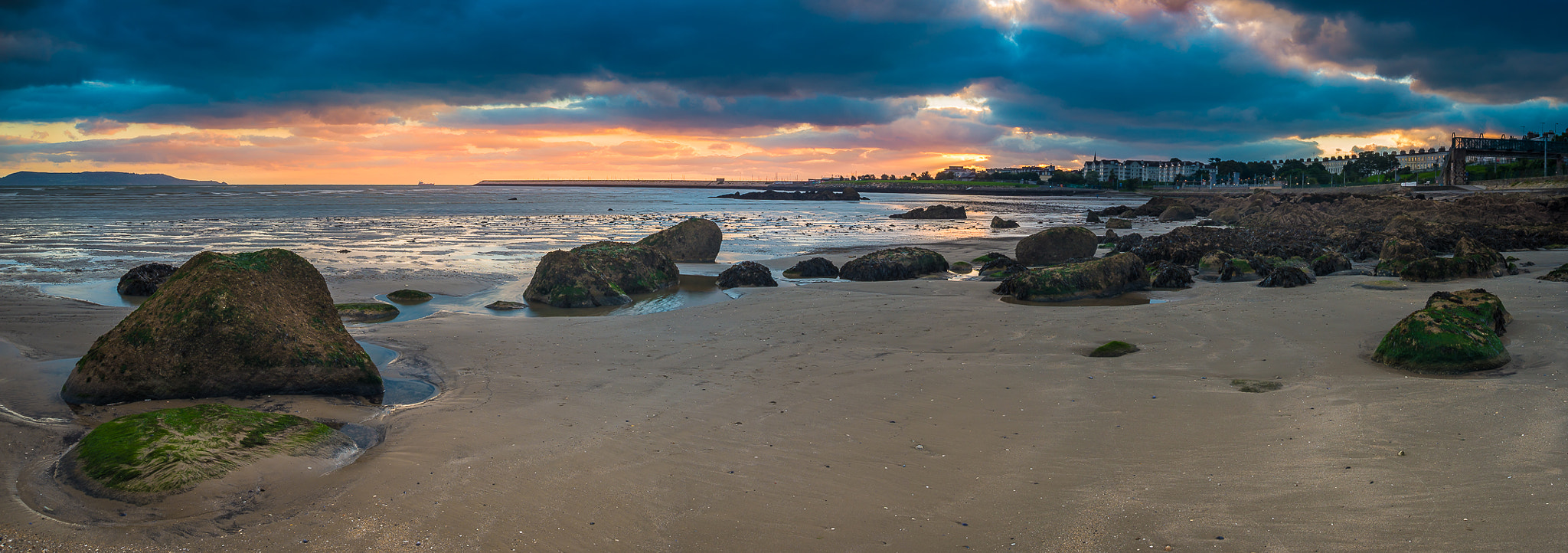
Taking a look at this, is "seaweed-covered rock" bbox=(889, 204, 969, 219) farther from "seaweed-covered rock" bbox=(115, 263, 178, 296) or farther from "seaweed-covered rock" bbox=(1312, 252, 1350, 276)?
"seaweed-covered rock" bbox=(115, 263, 178, 296)

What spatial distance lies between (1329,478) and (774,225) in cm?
3189

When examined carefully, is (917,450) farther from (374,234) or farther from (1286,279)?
(374,234)

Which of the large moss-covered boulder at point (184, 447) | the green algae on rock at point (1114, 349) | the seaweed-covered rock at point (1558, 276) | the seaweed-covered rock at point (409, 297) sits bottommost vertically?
the green algae on rock at point (1114, 349)

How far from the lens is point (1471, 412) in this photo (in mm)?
5152

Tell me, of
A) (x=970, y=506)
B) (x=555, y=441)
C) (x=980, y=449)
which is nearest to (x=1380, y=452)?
(x=980, y=449)

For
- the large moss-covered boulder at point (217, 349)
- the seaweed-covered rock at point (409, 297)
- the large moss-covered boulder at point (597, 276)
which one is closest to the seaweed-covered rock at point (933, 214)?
the large moss-covered boulder at point (597, 276)

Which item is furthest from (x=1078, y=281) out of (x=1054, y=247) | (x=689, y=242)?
(x=689, y=242)

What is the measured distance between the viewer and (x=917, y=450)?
493cm

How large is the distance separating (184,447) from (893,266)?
1183 centimetres

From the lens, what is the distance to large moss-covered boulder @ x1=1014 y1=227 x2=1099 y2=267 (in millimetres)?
17578

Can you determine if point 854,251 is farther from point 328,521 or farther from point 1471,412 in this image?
point 328,521

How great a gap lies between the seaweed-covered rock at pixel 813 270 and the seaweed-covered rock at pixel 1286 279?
729cm

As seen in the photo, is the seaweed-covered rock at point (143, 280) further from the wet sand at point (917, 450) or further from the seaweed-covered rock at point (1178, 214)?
the seaweed-covered rock at point (1178, 214)

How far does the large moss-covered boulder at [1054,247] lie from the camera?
17578 mm
